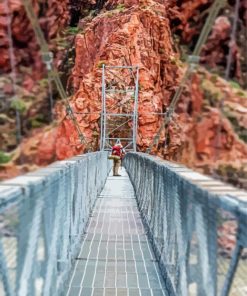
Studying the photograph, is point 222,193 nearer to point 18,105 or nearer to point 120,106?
point 18,105

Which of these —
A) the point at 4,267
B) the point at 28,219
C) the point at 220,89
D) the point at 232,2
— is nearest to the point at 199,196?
the point at 28,219

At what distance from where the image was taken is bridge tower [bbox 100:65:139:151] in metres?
22.1

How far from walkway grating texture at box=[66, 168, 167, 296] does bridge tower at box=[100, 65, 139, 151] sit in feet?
50.9

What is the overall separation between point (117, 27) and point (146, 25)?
4.12 feet

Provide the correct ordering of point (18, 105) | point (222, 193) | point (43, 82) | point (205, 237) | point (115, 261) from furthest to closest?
1. point (43, 82)
2. point (18, 105)
3. point (115, 261)
4. point (205, 237)
5. point (222, 193)

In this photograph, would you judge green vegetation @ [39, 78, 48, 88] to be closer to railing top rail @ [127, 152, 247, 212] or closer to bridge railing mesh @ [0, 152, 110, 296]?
bridge railing mesh @ [0, 152, 110, 296]

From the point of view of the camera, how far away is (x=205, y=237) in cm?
191

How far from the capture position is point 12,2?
342 inches

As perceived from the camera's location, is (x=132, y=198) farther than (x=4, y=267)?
Yes

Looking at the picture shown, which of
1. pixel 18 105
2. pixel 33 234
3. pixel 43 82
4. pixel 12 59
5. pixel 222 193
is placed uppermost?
pixel 12 59

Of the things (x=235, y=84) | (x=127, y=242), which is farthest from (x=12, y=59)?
(x=127, y=242)

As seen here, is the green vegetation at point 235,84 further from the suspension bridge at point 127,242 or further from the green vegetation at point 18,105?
the green vegetation at point 18,105

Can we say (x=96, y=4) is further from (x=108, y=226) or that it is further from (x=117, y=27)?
(x=108, y=226)

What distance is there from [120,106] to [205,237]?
22.0m
